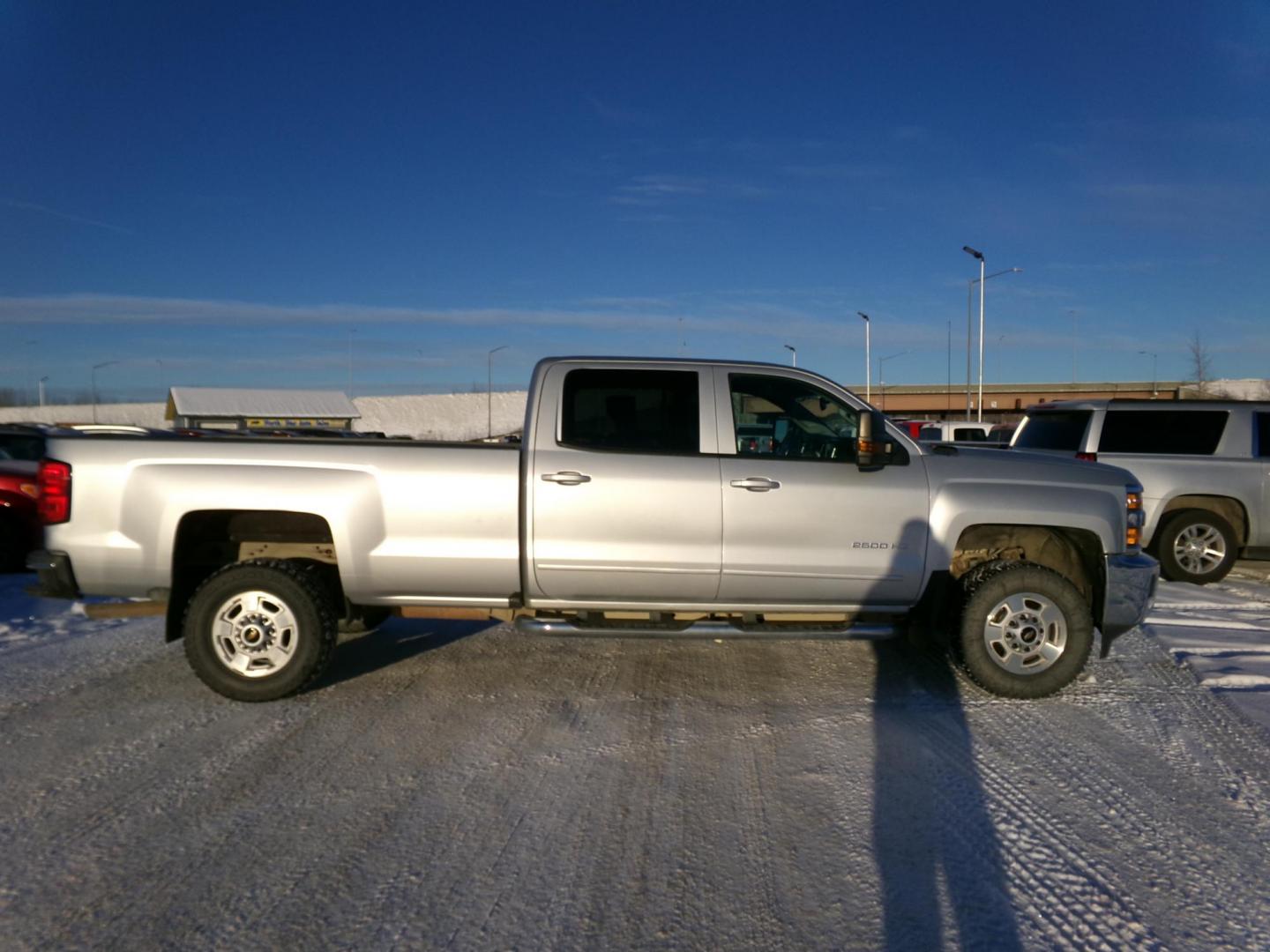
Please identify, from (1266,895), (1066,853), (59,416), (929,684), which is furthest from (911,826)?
(59,416)

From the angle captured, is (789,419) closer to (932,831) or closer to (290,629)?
(932,831)

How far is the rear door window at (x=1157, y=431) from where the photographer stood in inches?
430

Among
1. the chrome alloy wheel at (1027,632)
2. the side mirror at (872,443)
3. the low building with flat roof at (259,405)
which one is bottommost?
the chrome alloy wheel at (1027,632)

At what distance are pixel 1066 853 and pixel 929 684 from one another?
8.00 feet

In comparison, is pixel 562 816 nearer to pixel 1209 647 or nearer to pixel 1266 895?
pixel 1266 895

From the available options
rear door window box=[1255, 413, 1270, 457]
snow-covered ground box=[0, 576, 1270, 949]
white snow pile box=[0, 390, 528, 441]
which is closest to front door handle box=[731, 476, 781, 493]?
snow-covered ground box=[0, 576, 1270, 949]

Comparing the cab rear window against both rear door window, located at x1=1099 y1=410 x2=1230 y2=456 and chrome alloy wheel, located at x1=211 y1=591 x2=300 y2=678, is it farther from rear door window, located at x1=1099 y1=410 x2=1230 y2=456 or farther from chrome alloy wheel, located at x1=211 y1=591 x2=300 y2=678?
chrome alloy wheel, located at x1=211 y1=591 x2=300 y2=678

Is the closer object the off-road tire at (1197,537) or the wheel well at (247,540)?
the wheel well at (247,540)

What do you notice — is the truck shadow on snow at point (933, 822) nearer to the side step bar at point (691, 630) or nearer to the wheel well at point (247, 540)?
the side step bar at point (691, 630)

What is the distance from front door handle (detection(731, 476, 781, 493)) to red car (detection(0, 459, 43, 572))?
349 inches

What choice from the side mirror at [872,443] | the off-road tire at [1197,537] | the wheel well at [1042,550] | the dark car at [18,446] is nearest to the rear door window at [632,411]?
the side mirror at [872,443]

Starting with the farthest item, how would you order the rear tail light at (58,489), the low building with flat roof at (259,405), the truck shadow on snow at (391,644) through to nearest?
1. the low building with flat roof at (259,405)
2. the truck shadow on snow at (391,644)
3. the rear tail light at (58,489)

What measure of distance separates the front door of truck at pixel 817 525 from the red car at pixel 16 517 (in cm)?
883

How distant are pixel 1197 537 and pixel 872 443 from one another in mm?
6782
